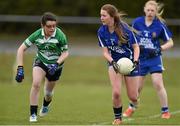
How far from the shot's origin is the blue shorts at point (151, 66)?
13.5m

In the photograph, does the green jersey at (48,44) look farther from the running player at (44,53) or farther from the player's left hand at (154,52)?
the player's left hand at (154,52)

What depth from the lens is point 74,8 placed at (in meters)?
31.1

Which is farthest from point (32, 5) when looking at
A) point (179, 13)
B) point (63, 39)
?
point (63, 39)

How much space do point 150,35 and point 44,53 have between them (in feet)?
6.82

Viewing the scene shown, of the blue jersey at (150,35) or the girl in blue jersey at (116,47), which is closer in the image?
the girl in blue jersey at (116,47)

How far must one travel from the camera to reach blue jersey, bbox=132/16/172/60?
1345 centimetres

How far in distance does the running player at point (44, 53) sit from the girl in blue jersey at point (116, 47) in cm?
88

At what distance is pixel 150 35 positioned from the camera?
529 inches

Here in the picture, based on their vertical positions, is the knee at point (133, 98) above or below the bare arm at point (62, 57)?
below

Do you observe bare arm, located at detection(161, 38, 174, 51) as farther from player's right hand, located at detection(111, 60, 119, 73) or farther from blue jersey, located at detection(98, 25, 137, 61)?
player's right hand, located at detection(111, 60, 119, 73)

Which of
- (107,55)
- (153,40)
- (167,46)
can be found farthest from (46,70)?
(167,46)

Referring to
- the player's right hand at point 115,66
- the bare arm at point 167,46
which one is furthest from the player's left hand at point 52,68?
the bare arm at point 167,46

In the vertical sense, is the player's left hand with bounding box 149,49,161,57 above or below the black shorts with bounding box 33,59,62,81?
above

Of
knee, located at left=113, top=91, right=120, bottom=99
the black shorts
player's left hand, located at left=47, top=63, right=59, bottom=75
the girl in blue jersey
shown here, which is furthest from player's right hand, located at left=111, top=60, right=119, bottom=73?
the black shorts
